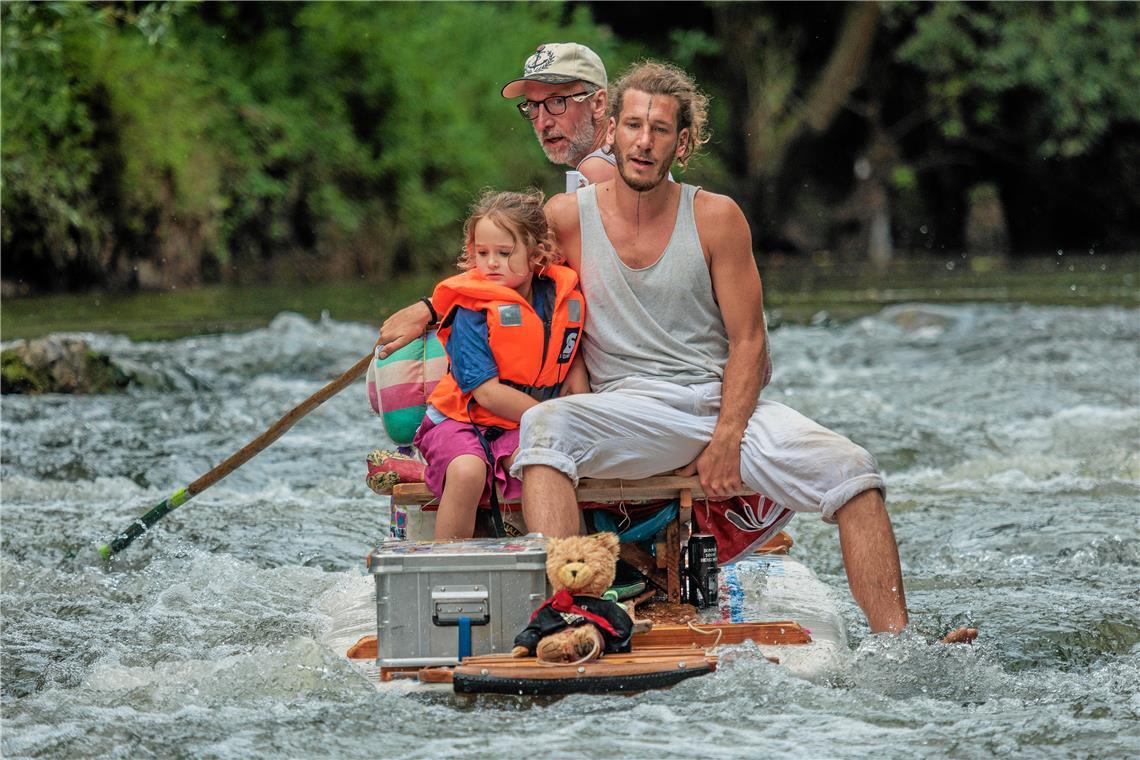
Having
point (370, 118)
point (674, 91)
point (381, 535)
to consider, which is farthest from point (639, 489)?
point (370, 118)

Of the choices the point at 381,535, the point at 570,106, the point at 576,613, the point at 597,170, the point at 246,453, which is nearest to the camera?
the point at 576,613

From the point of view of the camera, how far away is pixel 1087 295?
1516 cm

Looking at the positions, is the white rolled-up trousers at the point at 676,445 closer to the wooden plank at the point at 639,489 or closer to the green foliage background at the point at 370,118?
the wooden plank at the point at 639,489

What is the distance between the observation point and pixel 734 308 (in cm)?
400

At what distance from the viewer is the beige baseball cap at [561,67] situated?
15.0 ft

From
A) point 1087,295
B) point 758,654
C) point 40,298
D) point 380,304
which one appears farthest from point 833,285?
point 758,654

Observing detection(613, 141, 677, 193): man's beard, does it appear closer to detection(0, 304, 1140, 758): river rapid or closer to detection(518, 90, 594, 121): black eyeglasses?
detection(518, 90, 594, 121): black eyeglasses

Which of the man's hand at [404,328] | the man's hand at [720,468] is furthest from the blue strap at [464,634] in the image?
the man's hand at [404,328]

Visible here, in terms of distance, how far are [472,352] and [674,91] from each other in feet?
2.84

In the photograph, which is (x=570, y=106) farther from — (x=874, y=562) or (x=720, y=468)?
(x=874, y=562)

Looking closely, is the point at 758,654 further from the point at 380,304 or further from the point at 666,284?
the point at 380,304

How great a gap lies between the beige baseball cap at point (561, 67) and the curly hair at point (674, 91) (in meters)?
0.50

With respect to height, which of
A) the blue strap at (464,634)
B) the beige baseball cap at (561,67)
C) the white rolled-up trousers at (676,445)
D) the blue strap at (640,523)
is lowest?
the blue strap at (464,634)

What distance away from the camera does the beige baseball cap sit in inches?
180
